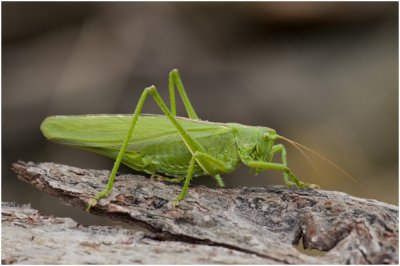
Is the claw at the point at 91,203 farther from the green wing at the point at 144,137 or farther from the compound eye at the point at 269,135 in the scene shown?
the compound eye at the point at 269,135

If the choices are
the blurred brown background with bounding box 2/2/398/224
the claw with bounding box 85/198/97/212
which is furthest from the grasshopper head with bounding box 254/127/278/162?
the blurred brown background with bounding box 2/2/398/224

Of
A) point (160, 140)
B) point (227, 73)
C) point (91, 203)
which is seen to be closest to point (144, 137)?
point (160, 140)

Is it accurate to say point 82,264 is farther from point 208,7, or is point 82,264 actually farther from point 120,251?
point 208,7

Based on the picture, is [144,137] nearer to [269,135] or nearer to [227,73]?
[269,135]

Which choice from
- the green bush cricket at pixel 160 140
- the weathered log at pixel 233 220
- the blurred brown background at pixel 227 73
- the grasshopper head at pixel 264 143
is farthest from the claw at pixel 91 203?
the blurred brown background at pixel 227 73

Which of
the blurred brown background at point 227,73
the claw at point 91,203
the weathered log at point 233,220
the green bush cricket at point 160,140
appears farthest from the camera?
the blurred brown background at point 227,73
